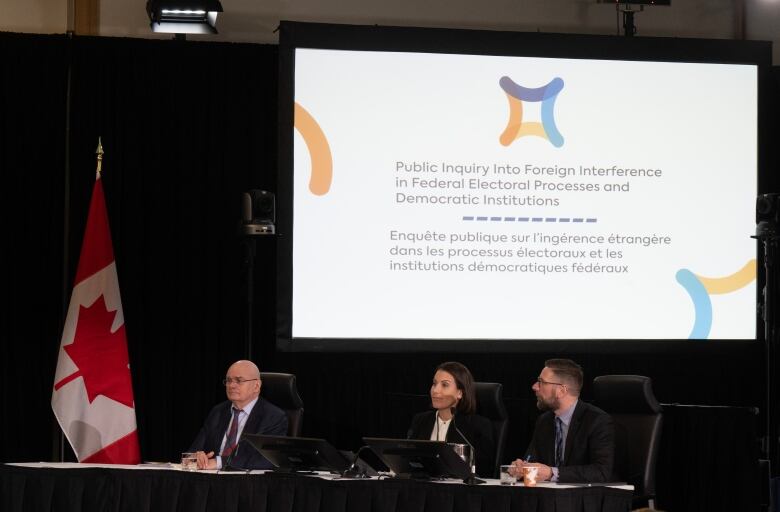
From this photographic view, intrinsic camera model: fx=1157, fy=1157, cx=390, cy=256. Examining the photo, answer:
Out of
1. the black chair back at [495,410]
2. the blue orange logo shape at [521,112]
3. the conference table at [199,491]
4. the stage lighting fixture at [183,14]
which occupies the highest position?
the stage lighting fixture at [183,14]

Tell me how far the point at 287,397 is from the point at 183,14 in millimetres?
2239

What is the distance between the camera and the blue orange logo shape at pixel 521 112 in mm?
6551

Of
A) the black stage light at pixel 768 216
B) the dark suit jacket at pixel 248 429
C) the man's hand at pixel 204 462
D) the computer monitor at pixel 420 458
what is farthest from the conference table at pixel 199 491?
the black stage light at pixel 768 216

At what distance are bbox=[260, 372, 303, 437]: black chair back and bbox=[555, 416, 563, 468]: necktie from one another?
1252 millimetres

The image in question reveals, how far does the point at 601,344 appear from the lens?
6453mm

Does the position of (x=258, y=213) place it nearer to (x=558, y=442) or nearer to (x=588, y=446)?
(x=558, y=442)

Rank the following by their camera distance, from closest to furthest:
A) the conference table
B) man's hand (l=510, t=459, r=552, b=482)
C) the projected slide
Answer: the conference table, man's hand (l=510, t=459, r=552, b=482), the projected slide

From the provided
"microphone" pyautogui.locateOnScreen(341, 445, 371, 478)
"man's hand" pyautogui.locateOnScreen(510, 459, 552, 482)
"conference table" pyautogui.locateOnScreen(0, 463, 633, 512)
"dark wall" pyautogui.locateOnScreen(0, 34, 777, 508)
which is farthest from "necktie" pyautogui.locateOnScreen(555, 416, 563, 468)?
"dark wall" pyautogui.locateOnScreen(0, 34, 777, 508)

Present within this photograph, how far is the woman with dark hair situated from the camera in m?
5.20

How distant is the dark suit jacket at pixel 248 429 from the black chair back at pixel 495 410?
917 millimetres

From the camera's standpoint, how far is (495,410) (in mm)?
5367

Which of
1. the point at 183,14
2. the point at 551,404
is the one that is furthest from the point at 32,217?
the point at 551,404

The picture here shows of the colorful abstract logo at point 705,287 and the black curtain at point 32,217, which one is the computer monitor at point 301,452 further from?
the black curtain at point 32,217

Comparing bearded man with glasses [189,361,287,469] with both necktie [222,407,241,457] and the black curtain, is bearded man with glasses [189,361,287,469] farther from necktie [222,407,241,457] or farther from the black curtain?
the black curtain
